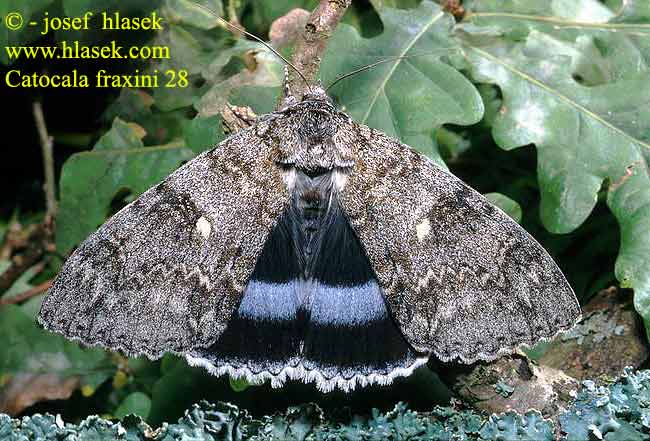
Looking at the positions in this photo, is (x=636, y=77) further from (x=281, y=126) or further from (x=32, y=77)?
(x=32, y=77)

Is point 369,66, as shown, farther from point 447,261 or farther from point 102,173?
point 102,173

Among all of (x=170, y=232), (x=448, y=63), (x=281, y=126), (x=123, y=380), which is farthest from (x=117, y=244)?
(x=448, y=63)

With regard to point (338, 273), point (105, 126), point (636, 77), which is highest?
point (636, 77)

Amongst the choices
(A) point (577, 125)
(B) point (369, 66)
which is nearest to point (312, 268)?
(B) point (369, 66)

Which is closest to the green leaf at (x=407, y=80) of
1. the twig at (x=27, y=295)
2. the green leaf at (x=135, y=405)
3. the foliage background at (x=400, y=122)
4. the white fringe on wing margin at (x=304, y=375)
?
the foliage background at (x=400, y=122)

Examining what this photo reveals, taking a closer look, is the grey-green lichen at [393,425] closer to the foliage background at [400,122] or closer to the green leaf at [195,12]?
the foliage background at [400,122]

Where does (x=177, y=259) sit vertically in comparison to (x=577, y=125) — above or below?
below
